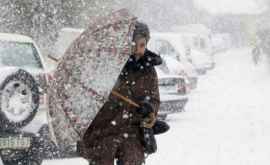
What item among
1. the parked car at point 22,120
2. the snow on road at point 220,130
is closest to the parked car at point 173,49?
the snow on road at point 220,130

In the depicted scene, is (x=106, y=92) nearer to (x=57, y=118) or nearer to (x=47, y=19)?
(x=57, y=118)

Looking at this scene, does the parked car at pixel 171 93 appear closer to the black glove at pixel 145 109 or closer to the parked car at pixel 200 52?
the black glove at pixel 145 109

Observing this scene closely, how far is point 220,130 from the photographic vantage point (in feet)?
41.5

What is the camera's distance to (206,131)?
12.6 m

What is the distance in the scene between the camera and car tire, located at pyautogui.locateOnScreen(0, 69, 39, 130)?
6813 millimetres

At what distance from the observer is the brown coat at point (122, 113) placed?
5109 millimetres

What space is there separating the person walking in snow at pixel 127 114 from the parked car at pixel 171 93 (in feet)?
26.1

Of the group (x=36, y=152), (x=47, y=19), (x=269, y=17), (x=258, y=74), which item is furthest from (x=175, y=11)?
(x=36, y=152)

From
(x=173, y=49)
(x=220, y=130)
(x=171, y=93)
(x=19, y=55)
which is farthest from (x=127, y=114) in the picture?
(x=173, y=49)

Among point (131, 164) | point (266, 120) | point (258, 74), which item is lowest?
point (258, 74)

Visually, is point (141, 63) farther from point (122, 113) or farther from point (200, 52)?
point (200, 52)

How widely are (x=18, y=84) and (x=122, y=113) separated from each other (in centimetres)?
210

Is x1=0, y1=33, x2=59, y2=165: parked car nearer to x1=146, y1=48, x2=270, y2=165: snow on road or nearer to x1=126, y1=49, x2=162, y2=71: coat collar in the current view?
x1=126, y1=49, x2=162, y2=71: coat collar

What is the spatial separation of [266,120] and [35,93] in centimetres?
784
